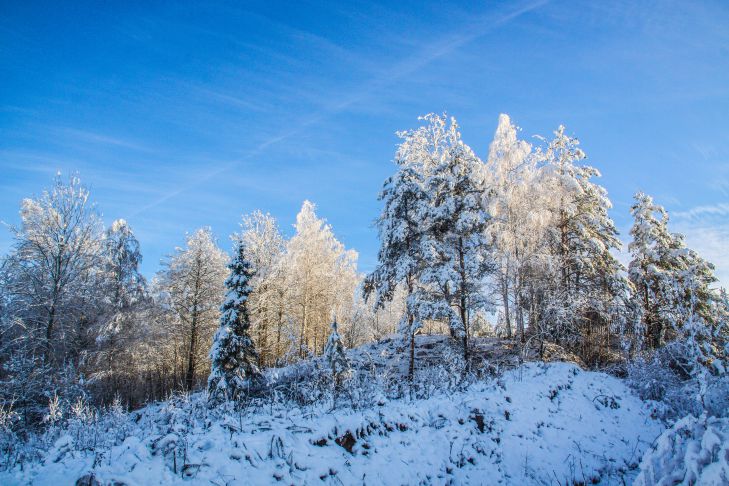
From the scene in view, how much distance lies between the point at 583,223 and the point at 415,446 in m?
18.0

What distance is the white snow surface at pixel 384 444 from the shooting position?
407 cm

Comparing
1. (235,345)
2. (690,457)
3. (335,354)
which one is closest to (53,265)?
(235,345)

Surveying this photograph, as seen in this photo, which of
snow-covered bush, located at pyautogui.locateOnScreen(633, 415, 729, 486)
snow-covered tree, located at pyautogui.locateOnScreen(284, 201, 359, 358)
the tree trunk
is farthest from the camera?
snow-covered tree, located at pyautogui.locateOnScreen(284, 201, 359, 358)

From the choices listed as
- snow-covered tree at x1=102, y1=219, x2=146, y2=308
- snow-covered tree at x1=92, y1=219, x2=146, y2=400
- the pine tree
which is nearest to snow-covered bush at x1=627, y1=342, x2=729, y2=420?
the pine tree

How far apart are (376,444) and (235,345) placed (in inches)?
389

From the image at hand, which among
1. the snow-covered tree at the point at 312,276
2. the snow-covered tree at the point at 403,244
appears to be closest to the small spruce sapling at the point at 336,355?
the snow-covered tree at the point at 403,244

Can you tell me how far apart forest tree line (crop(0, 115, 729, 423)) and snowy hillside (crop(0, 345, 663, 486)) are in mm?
4134

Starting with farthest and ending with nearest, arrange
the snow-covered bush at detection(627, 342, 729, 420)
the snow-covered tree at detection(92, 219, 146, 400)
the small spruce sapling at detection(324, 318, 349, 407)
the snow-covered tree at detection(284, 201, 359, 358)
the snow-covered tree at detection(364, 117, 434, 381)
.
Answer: the snow-covered tree at detection(284, 201, 359, 358)
the snow-covered tree at detection(92, 219, 146, 400)
the snow-covered tree at detection(364, 117, 434, 381)
the small spruce sapling at detection(324, 318, 349, 407)
the snow-covered bush at detection(627, 342, 729, 420)

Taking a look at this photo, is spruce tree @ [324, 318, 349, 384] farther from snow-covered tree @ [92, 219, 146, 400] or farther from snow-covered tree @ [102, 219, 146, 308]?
snow-covered tree @ [102, 219, 146, 308]

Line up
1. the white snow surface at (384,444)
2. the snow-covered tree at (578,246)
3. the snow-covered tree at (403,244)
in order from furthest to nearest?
the snow-covered tree at (578,246) → the snow-covered tree at (403,244) → the white snow surface at (384,444)

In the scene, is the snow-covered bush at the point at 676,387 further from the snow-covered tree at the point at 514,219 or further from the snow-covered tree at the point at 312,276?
the snow-covered tree at the point at 312,276

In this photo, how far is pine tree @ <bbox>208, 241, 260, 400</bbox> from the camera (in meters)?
13.5

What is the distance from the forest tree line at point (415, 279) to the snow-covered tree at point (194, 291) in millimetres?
111

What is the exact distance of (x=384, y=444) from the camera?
582 centimetres
